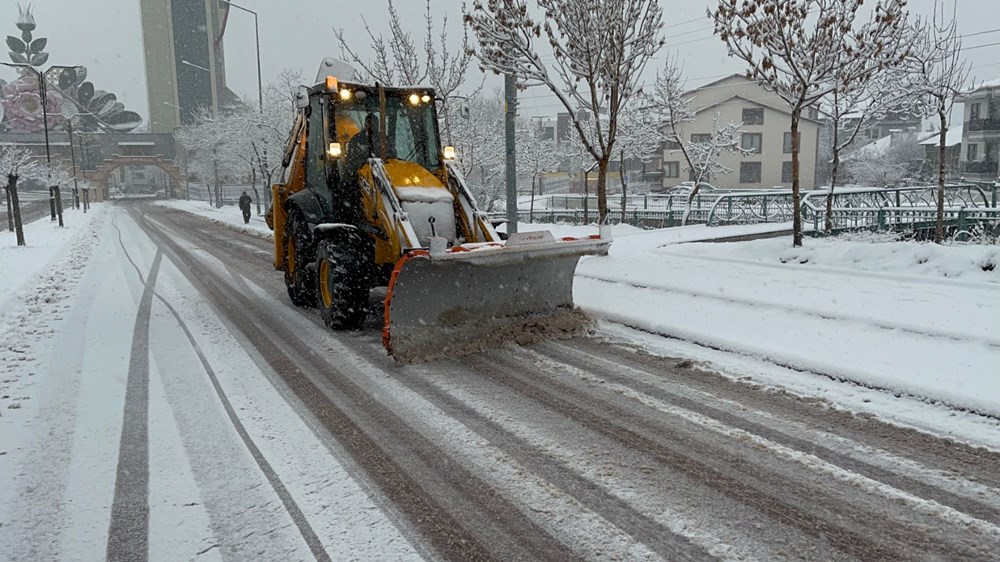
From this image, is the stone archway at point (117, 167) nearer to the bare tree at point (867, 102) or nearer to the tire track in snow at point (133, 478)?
the bare tree at point (867, 102)

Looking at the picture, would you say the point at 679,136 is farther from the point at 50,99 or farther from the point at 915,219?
the point at 50,99

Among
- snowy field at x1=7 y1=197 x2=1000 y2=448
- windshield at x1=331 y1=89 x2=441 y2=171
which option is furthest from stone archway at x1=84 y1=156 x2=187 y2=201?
windshield at x1=331 y1=89 x2=441 y2=171

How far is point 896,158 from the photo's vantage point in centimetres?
4769

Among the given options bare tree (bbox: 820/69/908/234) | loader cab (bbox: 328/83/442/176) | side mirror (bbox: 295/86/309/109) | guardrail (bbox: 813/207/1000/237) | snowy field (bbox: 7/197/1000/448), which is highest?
bare tree (bbox: 820/69/908/234)

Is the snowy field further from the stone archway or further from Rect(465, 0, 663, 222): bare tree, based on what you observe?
the stone archway

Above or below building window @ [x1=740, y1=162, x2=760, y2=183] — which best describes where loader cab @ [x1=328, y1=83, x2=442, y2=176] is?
below

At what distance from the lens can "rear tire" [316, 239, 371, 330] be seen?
7.07 meters

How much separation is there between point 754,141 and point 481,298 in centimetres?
4844

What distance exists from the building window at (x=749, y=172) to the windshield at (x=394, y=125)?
46.7m

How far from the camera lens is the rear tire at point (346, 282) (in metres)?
7.07

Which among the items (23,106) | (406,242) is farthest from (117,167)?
(406,242)

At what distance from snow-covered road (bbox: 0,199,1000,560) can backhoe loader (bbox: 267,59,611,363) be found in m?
0.42

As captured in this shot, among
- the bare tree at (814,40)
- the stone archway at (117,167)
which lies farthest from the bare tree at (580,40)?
the stone archway at (117,167)

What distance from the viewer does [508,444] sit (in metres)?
4.21
